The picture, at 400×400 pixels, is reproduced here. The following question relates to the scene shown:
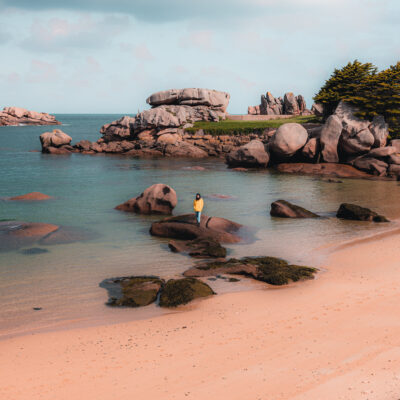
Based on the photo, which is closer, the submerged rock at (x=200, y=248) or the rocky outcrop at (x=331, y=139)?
the submerged rock at (x=200, y=248)

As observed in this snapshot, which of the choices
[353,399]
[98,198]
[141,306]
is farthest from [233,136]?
[353,399]

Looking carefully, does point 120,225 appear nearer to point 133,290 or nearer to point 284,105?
point 133,290

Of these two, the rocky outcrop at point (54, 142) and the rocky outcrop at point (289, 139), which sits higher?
the rocky outcrop at point (289, 139)

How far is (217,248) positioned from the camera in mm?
15672

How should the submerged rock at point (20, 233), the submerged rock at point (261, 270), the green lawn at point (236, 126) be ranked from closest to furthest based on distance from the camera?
the submerged rock at point (261, 270)
the submerged rock at point (20, 233)
the green lawn at point (236, 126)

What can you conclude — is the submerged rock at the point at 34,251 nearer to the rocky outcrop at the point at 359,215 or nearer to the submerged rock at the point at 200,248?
the submerged rock at the point at 200,248

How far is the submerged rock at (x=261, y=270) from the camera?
12.8 meters

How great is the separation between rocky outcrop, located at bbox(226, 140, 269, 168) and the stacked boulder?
39613 mm

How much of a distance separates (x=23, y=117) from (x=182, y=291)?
6518 inches

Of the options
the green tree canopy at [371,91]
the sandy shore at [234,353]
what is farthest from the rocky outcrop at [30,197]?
the green tree canopy at [371,91]

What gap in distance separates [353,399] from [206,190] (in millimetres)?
25277

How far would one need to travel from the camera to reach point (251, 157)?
43.5m

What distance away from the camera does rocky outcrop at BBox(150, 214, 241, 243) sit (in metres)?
17.5

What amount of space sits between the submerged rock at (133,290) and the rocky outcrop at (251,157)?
3153 cm
